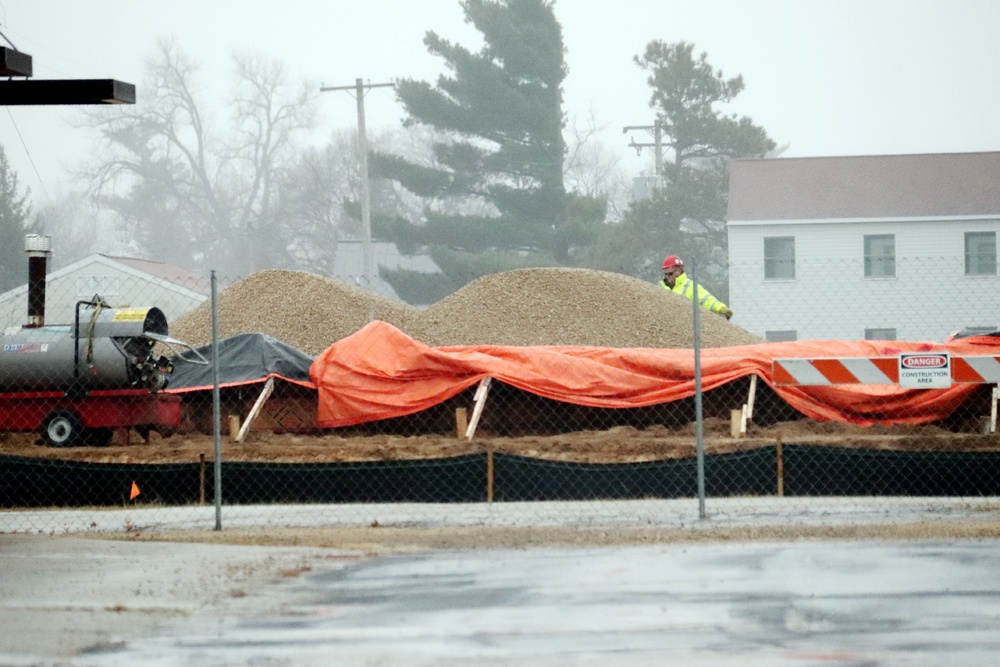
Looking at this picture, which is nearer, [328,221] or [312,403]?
[312,403]

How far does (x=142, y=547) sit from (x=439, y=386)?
7288mm

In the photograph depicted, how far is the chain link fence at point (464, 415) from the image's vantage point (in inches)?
461

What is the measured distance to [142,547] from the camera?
31.1 ft

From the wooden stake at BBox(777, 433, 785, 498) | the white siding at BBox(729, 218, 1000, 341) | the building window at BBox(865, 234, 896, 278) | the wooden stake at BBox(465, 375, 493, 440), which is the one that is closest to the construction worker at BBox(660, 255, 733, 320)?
the wooden stake at BBox(465, 375, 493, 440)

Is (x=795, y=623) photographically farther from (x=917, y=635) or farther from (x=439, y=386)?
(x=439, y=386)

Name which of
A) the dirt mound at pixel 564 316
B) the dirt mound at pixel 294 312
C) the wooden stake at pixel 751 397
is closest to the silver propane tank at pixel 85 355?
the dirt mound at pixel 294 312

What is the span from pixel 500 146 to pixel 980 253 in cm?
1870

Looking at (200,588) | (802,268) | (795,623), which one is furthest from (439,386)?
(802,268)

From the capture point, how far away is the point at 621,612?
6906mm

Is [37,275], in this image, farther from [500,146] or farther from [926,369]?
[500,146]

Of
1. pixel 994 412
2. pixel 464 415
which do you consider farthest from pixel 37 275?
pixel 994 412

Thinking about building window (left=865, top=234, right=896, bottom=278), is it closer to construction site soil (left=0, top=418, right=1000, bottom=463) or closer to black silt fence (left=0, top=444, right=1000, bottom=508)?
construction site soil (left=0, top=418, right=1000, bottom=463)

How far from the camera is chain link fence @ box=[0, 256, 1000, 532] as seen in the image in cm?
1171

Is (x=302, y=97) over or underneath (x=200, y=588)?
over
